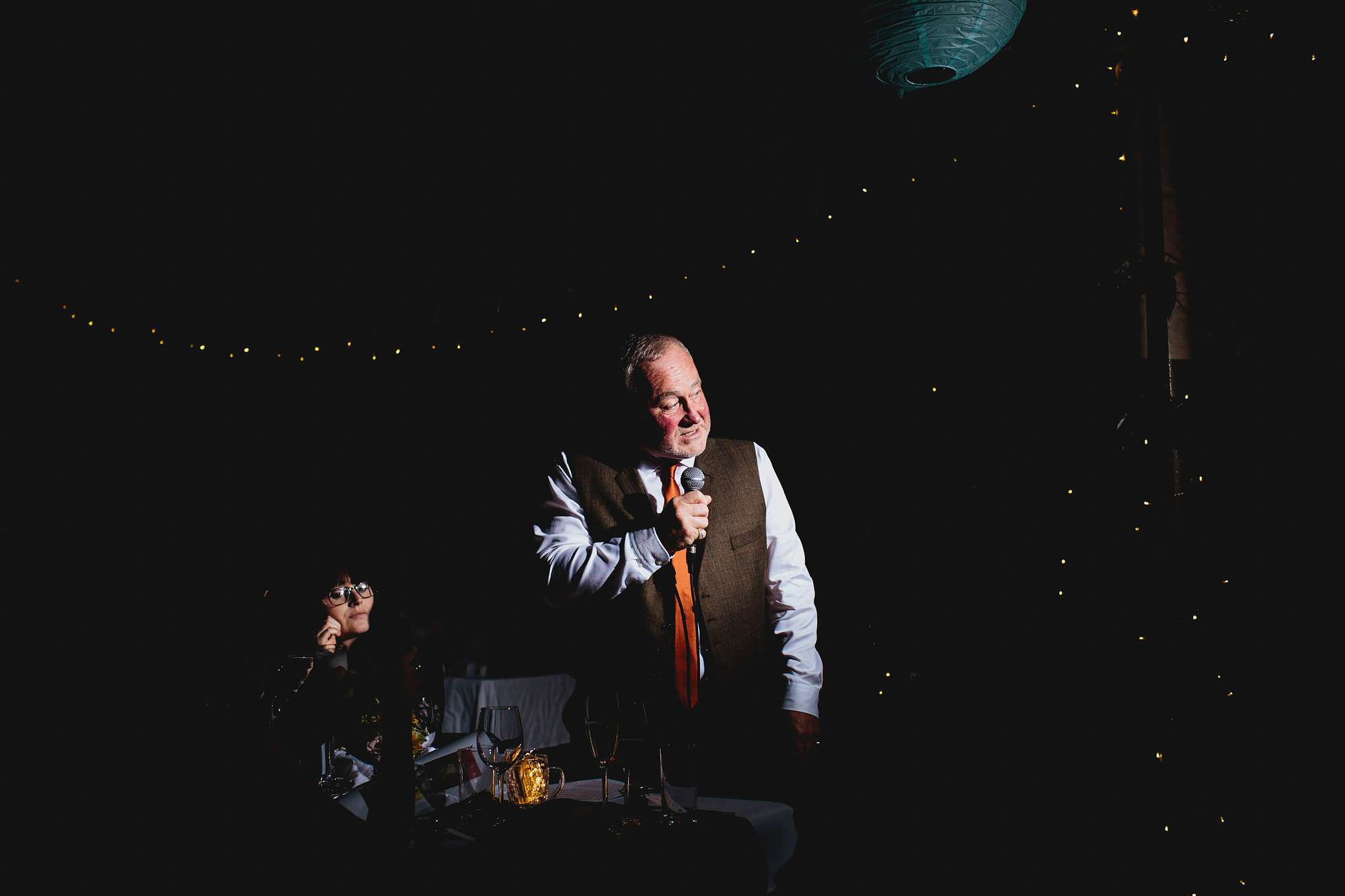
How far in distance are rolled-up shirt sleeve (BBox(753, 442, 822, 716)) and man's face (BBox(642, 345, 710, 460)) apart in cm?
23

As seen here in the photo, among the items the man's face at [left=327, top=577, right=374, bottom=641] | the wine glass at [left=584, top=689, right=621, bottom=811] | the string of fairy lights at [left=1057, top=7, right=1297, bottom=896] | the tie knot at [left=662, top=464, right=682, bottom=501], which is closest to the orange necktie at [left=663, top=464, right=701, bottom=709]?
the tie knot at [left=662, top=464, right=682, bottom=501]

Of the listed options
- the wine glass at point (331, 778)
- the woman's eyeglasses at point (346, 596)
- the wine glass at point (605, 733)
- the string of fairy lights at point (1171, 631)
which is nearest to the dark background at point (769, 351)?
the string of fairy lights at point (1171, 631)

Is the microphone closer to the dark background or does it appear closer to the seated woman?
the dark background

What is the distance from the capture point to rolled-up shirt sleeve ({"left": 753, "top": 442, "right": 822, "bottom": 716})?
239 centimetres

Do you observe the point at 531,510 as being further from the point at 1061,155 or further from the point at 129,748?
the point at 1061,155

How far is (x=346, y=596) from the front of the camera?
310 cm

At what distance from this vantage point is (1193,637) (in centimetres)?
223

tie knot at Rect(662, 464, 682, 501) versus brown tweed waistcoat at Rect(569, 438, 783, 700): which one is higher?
tie knot at Rect(662, 464, 682, 501)

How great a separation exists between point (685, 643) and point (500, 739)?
2.56 feet

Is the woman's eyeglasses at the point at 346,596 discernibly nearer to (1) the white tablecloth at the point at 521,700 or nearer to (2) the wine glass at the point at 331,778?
(1) the white tablecloth at the point at 521,700

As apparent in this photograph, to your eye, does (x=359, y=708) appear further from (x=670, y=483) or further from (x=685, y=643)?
(x=670, y=483)

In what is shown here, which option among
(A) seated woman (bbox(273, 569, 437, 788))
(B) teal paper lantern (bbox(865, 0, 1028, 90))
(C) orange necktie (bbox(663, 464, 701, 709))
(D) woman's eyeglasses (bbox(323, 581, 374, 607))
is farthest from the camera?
(D) woman's eyeglasses (bbox(323, 581, 374, 607))

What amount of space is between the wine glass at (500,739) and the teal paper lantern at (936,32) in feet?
5.30

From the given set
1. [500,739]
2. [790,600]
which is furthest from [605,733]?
[790,600]
